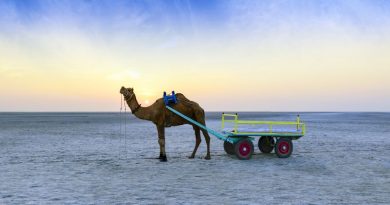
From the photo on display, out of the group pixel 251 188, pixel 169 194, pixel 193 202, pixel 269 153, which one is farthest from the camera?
pixel 269 153

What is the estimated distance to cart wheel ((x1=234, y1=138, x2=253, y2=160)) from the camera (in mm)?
12578

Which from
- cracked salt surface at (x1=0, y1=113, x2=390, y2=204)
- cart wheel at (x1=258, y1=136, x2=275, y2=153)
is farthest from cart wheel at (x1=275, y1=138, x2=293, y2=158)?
cart wheel at (x1=258, y1=136, x2=275, y2=153)

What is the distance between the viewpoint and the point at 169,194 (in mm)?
7906

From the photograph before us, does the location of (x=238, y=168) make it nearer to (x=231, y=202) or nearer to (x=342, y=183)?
(x=342, y=183)

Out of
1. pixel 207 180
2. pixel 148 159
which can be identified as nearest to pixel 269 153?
pixel 148 159

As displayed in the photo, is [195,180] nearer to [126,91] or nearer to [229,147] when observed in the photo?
[126,91]

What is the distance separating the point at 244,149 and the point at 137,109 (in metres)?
3.79

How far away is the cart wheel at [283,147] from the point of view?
43.1 feet

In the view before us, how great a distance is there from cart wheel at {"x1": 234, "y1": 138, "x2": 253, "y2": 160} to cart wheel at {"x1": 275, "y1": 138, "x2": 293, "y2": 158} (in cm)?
107

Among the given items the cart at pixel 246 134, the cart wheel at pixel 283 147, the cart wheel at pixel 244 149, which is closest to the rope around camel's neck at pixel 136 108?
the cart at pixel 246 134

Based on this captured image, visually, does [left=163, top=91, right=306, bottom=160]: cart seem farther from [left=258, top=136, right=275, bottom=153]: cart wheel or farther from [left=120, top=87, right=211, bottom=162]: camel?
[left=258, top=136, right=275, bottom=153]: cart wheel

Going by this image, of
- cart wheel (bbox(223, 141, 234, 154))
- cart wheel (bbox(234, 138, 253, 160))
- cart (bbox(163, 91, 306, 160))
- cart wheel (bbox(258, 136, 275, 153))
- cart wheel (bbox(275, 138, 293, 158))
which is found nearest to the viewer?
cart (bbox(163, 91, 306, 160))

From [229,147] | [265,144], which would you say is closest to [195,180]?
[229,147]

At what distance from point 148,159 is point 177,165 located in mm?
1885
